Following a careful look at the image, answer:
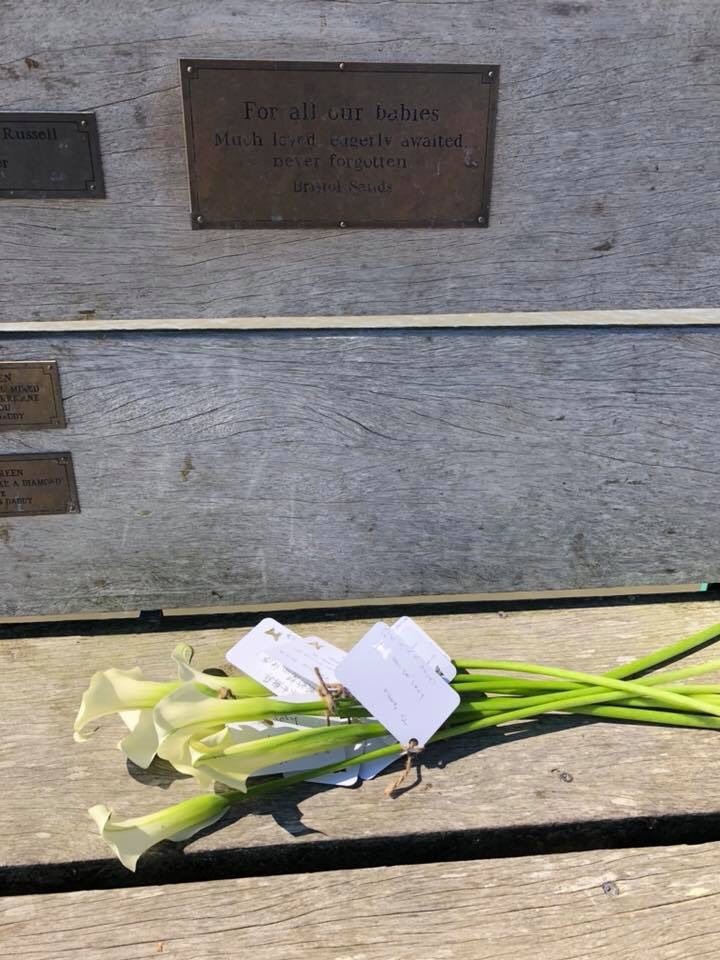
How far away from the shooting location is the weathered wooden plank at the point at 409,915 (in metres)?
0.74

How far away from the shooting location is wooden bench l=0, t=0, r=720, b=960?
80cm

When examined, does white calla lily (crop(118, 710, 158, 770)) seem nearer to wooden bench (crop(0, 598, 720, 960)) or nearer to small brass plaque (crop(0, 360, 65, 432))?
wooden bench (crop(0, 598, 720, 960))

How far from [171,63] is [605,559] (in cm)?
99

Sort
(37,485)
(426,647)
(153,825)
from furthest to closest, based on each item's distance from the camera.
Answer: (37,485), (426,647), (153,825)

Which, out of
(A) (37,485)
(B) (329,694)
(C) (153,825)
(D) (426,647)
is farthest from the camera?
(A) (37,485)

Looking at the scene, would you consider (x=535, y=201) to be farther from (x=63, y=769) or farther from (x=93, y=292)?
(x=63, y=769)

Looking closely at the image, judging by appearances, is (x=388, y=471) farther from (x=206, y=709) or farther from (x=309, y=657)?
(x=206, y=709)

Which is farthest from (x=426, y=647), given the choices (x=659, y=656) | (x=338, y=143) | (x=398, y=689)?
(x=338, y=143)

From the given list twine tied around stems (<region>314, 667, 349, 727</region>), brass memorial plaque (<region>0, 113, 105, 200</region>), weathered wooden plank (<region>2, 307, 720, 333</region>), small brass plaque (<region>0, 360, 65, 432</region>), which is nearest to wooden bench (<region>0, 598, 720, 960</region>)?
twine tied around stems (<region>314, 667, 349, 727</region>)

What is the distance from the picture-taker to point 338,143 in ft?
3.15

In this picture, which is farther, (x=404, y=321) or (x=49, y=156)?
(x=404, y=321)

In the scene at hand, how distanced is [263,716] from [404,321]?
1.92ft

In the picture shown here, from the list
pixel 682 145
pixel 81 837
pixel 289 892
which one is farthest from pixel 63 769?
pixel 682 145

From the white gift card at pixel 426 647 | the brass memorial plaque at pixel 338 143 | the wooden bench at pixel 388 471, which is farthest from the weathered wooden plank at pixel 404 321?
the white gift card at pixel 426 647
